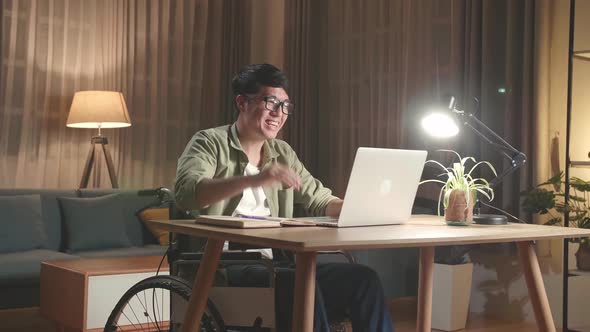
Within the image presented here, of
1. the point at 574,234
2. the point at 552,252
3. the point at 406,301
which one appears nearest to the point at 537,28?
the point at 552,252

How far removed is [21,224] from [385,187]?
2.92 metres

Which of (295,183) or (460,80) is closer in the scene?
(295,183)

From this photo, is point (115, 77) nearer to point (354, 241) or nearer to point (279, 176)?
point (279, 176)

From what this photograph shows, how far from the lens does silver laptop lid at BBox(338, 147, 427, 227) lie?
1955 millimetres

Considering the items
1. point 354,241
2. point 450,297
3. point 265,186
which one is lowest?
point 450,297

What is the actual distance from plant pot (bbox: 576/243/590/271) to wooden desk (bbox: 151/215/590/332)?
1.58m

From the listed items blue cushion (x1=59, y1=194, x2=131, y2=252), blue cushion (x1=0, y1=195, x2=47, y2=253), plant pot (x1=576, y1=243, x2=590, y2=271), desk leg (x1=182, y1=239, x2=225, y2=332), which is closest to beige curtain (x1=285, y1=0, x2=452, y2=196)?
plant pot (x1=576, y1=243, x2=590, y2=271)

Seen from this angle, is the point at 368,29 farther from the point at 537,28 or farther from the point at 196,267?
the point at 196,267

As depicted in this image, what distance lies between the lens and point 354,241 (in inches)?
64.2

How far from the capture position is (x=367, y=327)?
2076 millimetres

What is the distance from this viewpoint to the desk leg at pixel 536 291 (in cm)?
230

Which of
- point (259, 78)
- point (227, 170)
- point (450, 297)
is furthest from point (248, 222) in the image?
point (450, 297)

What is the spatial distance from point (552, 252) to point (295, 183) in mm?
2728

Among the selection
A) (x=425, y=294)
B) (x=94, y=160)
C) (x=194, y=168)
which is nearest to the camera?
(x=194, y=168)
